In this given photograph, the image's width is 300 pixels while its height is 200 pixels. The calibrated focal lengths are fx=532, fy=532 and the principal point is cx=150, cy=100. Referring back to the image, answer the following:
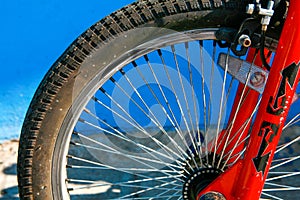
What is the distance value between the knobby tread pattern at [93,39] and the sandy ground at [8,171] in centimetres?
67

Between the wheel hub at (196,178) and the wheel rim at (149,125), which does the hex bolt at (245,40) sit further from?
the wheel hub at (196,178)

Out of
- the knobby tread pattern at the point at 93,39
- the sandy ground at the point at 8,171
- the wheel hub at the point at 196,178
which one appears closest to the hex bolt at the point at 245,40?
the knobby tread pattern at the point at 93,39

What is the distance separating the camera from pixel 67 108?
61.3 inches

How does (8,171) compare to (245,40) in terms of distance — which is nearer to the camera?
(245,40)

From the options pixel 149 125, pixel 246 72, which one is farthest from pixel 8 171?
pixel 246 72

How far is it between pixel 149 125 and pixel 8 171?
666mm

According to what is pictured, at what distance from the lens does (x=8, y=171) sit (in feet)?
7.52

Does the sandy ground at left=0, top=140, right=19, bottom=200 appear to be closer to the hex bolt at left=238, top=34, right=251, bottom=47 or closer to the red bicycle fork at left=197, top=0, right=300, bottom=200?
the red bicycle fork at left=197, top=0, right=300, bottom=200

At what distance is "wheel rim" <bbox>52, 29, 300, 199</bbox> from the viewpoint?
161 cm

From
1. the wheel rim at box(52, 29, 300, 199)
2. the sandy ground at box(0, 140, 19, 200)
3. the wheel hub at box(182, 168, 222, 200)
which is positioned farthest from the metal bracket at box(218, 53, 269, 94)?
the sandy ground at box(0, 140, 19, 200)

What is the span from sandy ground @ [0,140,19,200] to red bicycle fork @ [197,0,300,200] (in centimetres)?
99

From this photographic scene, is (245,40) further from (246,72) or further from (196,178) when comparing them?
(196,178)

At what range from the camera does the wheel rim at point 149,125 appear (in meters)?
1.61

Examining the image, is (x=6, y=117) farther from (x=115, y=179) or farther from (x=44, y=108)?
(x=44, y=108)
